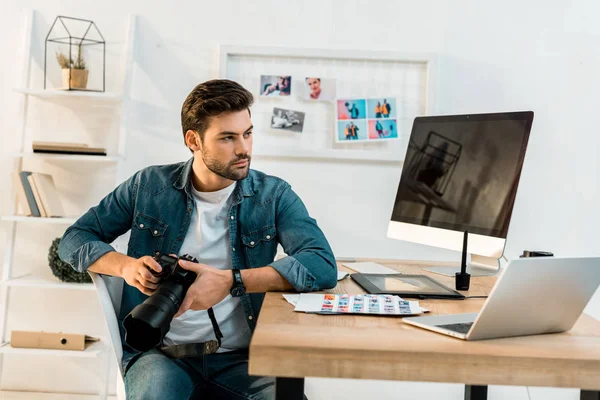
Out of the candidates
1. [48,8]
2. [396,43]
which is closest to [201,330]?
[396,43]

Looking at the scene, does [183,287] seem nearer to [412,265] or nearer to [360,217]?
[412,265]

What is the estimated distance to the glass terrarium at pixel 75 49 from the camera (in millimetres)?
2527

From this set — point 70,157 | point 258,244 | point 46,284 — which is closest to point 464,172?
point 258,244

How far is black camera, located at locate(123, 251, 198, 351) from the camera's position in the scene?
102 cm

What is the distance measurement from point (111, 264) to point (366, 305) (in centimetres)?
63

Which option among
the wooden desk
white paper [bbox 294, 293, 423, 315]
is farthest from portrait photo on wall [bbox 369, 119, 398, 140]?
the wooden desk

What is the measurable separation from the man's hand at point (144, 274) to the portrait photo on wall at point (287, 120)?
1321 millimetres

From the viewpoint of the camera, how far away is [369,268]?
1.71 meters

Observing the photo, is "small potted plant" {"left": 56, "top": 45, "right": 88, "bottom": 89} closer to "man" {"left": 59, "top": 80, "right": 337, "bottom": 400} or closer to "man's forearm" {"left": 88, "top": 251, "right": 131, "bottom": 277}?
"man" {"left": 59, "top": 80, "right": 337, "bottom": 400}

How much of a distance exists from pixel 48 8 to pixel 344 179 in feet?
4.70

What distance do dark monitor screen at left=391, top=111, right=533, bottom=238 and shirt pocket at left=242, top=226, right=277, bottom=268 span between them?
17.3 inches

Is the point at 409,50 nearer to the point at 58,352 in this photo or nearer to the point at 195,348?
the point at 195,348

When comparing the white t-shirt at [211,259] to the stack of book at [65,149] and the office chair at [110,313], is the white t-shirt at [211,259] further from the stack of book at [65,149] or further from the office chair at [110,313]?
the stack of book at [65,149]

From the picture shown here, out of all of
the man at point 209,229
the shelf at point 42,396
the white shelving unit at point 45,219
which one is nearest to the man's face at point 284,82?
the white shelving unit at point 45,219
